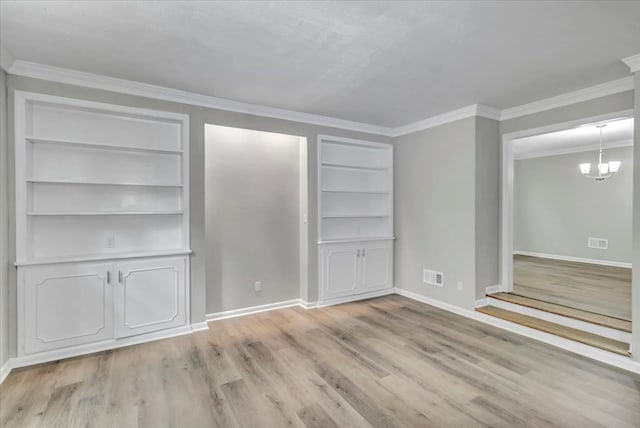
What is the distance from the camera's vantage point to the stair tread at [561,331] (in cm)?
285

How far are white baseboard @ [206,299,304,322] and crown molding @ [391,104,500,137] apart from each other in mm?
3114

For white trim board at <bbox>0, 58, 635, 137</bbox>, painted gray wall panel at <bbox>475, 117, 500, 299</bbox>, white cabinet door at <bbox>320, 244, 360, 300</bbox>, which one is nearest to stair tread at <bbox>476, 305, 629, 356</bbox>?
painted gray wall panel at <bbox>475, 117, 500, 299</bbox>

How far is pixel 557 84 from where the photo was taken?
3.18m

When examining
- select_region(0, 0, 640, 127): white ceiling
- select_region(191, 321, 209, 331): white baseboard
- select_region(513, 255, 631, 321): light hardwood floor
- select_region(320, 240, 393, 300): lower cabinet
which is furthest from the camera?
select_region(320, 240, 393, 300): lower cabinet

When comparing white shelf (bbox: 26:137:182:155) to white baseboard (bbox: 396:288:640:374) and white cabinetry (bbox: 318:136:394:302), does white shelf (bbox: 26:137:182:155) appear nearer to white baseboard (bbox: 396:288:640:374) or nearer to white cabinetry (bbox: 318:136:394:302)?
white cabinetry (bbox: 318:136:394:302)

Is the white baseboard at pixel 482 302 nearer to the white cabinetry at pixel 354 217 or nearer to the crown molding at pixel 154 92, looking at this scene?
the white cabinetry at pixel 354 217

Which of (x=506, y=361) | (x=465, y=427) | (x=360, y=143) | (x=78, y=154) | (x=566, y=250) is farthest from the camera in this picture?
(x=566, y=250)

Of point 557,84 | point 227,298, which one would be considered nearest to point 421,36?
point 557,84

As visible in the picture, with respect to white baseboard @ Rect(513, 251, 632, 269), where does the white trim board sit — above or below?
above

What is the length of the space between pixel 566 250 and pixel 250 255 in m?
7.07

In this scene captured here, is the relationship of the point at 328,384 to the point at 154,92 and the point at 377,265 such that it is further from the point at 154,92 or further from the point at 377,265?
the point at 154,92

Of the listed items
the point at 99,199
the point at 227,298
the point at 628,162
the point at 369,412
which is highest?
the point at 628,162

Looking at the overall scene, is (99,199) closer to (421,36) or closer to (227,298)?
(227,298)

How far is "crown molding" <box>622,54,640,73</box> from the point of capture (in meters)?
2.59
